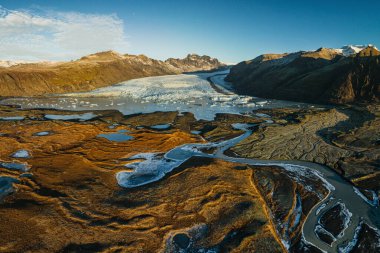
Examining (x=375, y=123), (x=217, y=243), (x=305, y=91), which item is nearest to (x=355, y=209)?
(x=217, y=243)

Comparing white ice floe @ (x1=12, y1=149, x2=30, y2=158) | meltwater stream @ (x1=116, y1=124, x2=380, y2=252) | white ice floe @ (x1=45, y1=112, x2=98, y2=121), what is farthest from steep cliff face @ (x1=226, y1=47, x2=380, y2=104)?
white ice floe @ (x1=12, y1=149, x2=30, y2=158)

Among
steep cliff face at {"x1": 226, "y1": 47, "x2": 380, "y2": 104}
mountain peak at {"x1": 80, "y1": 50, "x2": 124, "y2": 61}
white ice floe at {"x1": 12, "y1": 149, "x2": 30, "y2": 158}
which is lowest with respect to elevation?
white ice floe at {"x1": 12, "y1": 149, "x2": 30, "y2": 158}

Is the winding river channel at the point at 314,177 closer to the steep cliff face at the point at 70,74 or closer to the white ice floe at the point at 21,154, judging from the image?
the white ice floe at the point at 21,154

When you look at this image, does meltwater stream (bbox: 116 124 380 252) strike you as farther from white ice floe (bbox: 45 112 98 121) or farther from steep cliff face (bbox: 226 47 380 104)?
steep cliff face (bbox: 226 47 380 104)

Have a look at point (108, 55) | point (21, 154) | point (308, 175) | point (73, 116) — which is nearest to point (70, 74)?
point (73, 116)

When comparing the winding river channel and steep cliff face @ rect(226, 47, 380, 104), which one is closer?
the winding river channel

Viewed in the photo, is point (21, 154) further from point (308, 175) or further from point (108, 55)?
point (108, 55)
